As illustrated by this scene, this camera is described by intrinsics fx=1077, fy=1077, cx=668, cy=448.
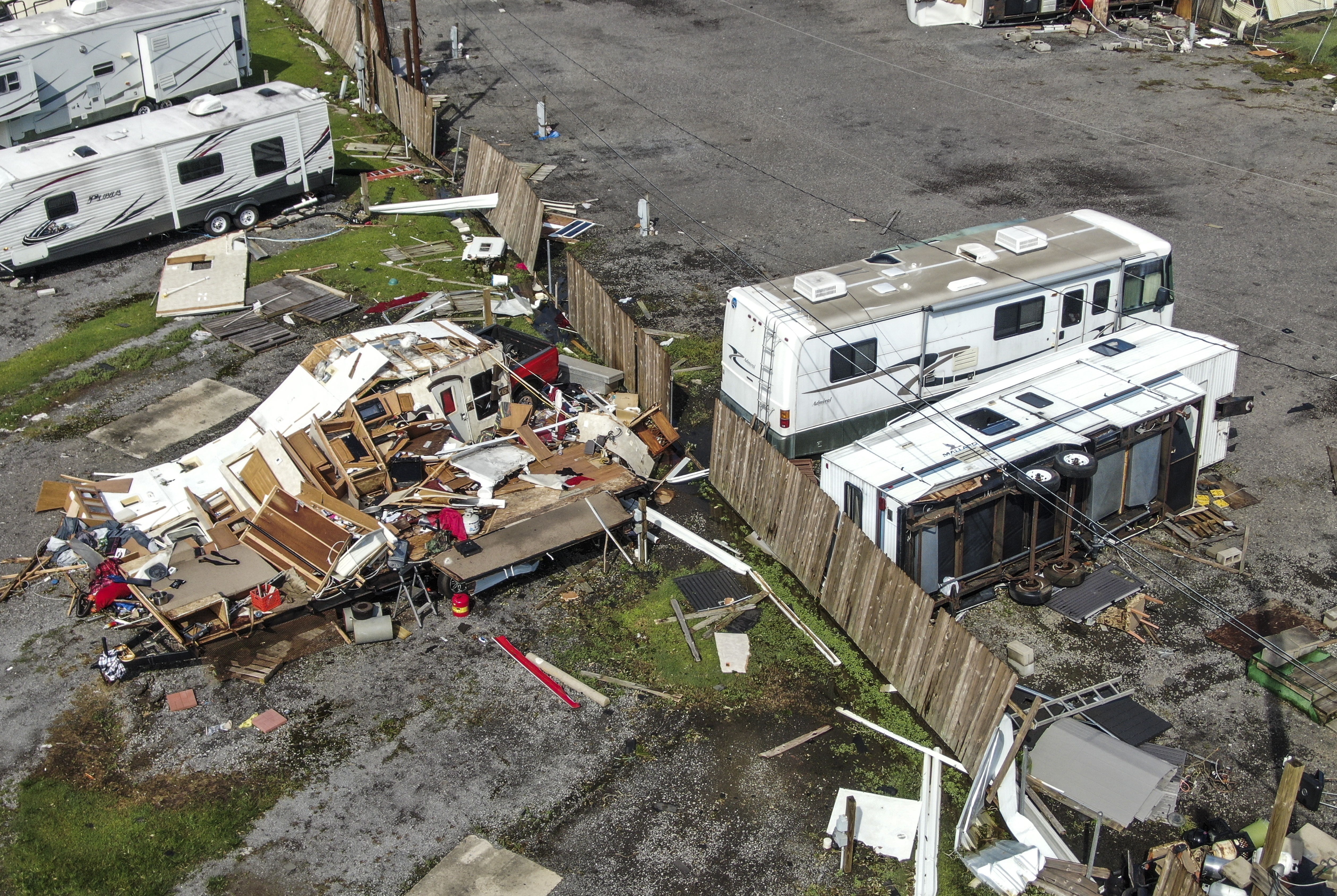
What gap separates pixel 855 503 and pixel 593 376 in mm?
6262

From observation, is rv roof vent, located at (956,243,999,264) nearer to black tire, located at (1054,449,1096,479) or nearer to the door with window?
the door with window

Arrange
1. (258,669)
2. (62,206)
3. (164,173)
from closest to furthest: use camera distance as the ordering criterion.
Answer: (258,669) < (62,206) < (164,173)

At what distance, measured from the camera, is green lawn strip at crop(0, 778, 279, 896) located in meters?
10.7

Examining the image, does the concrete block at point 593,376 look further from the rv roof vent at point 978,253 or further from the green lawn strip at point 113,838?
the green lawn strip at point 113,838

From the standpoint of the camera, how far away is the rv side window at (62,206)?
22.4 m

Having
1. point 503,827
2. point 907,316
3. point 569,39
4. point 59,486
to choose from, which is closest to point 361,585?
point 503,827

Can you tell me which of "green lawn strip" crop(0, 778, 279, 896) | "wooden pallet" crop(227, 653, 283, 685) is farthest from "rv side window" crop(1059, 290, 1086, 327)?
"green lawn strip" crop(0, 778, 279, 896)

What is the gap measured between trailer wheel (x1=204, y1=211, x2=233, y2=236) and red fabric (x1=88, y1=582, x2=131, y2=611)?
517 inches

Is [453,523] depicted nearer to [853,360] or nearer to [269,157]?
[853,360]

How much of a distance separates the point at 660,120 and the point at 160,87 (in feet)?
46.3

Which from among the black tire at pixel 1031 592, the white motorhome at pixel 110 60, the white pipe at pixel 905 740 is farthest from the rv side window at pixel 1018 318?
the white motorhome at pixel 110 60

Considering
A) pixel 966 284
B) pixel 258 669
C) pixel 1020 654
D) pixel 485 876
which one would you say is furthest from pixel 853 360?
pixel 258 669

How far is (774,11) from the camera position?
39062 millimetres

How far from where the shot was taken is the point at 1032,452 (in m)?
13.9
